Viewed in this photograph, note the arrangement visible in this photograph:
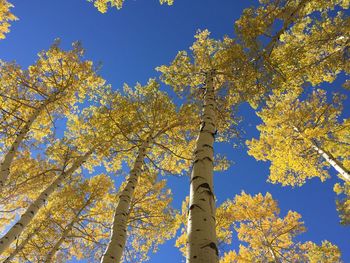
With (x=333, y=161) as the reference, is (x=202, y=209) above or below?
below

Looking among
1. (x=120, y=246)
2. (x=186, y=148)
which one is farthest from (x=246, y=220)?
(x=120, y=246)

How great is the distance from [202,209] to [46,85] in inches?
369

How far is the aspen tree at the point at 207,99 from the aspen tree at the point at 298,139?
4421mm

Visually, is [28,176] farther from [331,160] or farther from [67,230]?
[331,160]

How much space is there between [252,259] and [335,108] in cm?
791

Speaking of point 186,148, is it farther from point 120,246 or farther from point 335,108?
point 335,108

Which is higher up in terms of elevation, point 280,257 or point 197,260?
point 280,257

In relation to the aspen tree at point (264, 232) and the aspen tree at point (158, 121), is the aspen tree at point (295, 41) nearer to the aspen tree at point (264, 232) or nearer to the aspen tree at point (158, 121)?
the aspen tree at point (158, 121)

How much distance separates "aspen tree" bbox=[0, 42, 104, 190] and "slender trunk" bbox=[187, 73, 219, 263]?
7.25m

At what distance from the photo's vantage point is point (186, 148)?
9680mm

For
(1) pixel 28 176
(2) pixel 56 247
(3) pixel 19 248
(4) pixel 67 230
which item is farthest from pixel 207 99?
(1) pixel 28 176

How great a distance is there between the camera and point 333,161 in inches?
404

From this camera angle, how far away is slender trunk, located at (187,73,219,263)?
270 cm

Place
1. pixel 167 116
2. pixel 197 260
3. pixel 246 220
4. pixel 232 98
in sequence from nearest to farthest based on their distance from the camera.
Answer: pixel 197 260 < pixel 232 98 < pixel 167 116 < pixel 246 220
